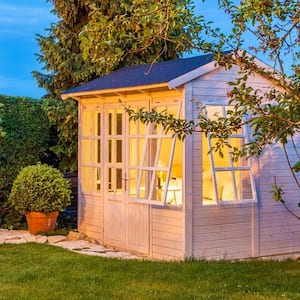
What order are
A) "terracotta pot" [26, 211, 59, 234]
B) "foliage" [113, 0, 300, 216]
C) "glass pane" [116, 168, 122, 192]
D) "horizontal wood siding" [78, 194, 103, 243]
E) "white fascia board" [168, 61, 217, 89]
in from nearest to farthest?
"foliage" [113, 0, 300, 216]
"white fascia board" [168, 61, 217, 89]
"glass pane" [116, 168, 122, 192]
"horizontal wood siding" [78, 194, 103, 243]
"terracotta pot" [26, 211, 59, 234]

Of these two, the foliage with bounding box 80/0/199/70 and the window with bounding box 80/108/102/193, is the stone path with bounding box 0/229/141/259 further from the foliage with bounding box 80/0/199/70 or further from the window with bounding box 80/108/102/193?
the foliage with bounding box 80/0/199/70

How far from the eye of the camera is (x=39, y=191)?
29.9ft

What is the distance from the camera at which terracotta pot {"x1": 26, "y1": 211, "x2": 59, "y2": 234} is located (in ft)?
30.3

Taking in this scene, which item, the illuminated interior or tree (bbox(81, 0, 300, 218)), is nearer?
tree (bbox(81, 0, 300, 218))

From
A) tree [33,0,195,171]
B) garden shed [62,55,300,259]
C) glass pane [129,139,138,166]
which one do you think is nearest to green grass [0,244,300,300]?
garden shed [62,55,300,259]

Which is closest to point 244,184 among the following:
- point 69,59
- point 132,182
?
point 132,182

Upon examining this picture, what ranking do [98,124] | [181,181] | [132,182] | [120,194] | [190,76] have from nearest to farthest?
[190,76], [181,181], [132,182], [120,194], [98,124]

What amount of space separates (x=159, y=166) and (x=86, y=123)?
2183 mm

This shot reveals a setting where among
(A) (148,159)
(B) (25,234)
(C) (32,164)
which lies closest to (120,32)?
(A) (148,159)

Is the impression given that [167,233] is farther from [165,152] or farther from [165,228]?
[165,152]

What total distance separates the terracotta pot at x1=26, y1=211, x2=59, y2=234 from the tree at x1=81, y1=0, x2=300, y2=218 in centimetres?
488

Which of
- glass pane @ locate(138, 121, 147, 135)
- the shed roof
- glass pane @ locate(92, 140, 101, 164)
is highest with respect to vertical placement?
the shed roof

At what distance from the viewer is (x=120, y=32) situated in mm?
3900

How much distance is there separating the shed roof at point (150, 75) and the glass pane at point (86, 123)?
0.42m
